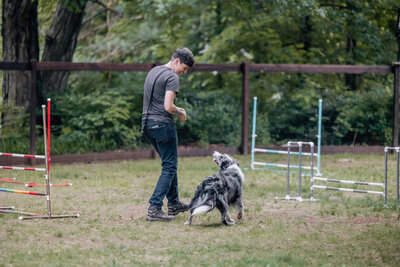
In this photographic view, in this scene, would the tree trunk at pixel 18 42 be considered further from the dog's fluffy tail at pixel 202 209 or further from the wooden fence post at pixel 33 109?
the dog's fluffy tail at pixel 202 209

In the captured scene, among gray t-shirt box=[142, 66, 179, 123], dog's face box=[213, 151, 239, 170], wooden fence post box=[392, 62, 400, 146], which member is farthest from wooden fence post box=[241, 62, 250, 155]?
gray t-shirt box=[142, 66, 179, 123]

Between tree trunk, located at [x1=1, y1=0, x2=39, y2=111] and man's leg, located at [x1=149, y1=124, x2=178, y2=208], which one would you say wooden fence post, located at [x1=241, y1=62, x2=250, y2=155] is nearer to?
tree trunk, located at [x1=1, y1=0, x2=39, y2=111]

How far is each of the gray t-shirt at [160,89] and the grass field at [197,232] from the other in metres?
1.30

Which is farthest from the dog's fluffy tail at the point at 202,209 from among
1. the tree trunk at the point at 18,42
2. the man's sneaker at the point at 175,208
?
the tree trunk at the point at 18,42

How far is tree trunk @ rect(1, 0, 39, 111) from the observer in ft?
44.8

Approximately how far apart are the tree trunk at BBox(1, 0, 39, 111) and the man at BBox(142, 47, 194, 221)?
7.07m

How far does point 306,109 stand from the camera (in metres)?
15.8

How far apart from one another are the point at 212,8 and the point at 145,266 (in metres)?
14.1

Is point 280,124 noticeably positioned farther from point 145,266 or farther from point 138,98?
point 145,266

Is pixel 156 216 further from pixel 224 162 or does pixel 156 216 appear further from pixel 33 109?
pixel 33 109

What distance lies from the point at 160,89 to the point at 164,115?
31 cm

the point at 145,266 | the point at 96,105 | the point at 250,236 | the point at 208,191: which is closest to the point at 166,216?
the point at 208,191

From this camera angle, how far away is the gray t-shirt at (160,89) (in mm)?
7188

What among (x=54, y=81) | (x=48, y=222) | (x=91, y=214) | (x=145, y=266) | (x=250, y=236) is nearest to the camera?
(x=145, y=266)
